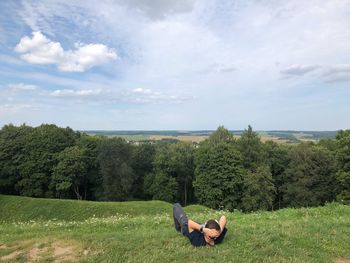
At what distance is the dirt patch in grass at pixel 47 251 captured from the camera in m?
8.44

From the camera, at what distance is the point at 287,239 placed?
357 inches

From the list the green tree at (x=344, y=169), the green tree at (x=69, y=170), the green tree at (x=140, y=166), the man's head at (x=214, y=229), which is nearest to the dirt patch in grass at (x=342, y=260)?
the man's head at (x=214, y=229)

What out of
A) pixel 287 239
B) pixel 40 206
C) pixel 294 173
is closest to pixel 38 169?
pixel 40 206

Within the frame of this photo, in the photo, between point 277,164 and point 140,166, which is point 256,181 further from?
point 140,166

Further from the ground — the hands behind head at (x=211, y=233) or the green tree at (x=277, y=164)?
the hands behind head at (x=211, y=233)

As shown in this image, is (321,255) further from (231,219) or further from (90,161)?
(90,161)

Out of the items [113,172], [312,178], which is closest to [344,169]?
[312,178]

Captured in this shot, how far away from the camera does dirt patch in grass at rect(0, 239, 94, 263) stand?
844 centimetres

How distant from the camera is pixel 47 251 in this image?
890 cm

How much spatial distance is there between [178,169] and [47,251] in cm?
5700

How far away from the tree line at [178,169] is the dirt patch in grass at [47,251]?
4242cm

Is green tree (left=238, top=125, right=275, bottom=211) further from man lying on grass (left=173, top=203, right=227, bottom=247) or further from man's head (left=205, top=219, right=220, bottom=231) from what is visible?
man's head (left=205, top=219, right=220, bottom=231)

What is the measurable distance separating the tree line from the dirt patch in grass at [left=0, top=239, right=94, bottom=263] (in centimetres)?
4242

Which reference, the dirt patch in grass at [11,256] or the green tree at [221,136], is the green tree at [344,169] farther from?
the dirt patch in grass at [11,256]
